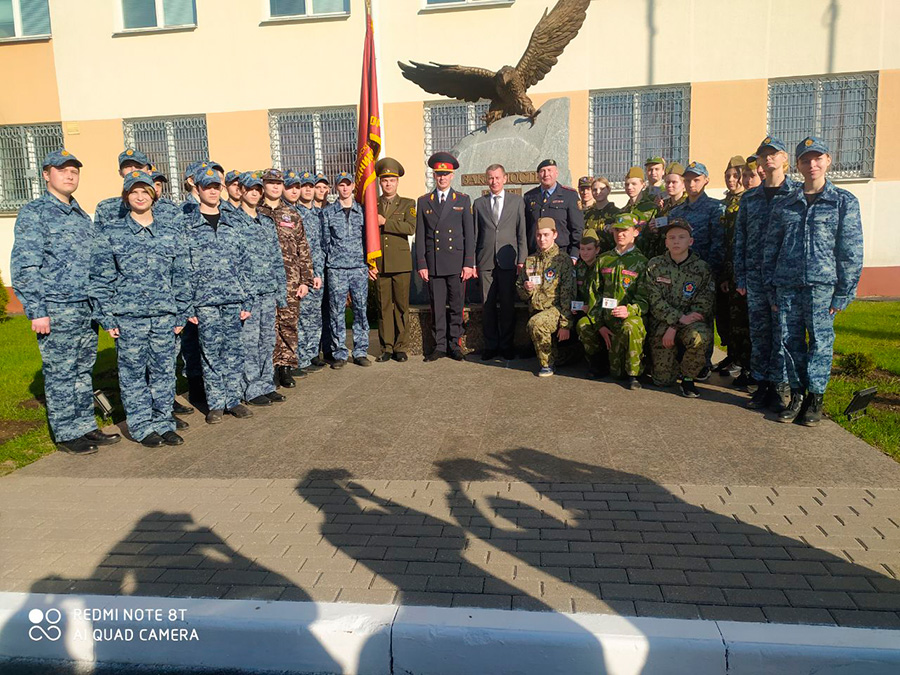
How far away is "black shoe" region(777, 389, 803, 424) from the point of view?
4.82m

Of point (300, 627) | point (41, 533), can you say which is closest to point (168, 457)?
point (41, 533)

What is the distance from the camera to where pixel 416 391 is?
237 inches

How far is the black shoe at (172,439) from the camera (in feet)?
15.6

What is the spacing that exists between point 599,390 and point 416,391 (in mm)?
1690

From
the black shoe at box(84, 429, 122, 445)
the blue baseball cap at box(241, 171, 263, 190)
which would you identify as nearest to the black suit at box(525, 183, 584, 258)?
the blue baseball cap at box(241, 171, 263, 190)

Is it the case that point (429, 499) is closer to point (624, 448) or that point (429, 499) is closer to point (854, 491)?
point (624, 448)

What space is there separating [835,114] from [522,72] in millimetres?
7113

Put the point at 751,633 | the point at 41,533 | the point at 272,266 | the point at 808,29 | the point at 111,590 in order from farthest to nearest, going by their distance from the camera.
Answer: the point at 808,29
the point at 272,266
the point at 41,533
the point at 111,590
the point at 751,633

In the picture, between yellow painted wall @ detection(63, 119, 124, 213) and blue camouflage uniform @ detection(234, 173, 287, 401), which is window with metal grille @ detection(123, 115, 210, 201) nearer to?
yellow painted wall @ detection(63, 119, 124, 213)

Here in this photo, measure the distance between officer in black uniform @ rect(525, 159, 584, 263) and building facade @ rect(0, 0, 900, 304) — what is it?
245 inches

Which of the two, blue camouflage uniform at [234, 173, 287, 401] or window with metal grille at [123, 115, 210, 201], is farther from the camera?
window with metal grille at [123, 115, 210, 201]

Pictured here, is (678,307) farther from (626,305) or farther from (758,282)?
(758,282)

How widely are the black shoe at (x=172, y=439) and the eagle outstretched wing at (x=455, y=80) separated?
624 centimetres

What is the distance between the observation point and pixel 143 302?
185 inches
